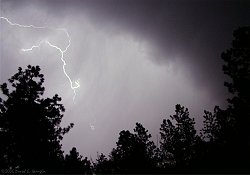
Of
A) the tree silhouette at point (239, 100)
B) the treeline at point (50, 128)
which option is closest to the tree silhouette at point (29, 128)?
the treeline at point (50, 128)

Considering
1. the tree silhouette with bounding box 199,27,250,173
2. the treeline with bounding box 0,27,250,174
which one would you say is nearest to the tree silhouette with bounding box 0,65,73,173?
the treeline with bounding box 0,27,250,174

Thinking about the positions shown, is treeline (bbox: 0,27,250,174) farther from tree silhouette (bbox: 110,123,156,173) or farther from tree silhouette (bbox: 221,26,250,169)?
tree silhouette (bbox: 110,123,156,173)

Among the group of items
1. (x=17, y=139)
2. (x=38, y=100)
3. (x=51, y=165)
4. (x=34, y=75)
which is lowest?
(x=51, y=165)

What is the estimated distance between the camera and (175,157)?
4484 centimetres

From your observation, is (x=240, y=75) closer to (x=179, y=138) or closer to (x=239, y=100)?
(x=239, y=100)

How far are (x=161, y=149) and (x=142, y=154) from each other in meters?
10.3

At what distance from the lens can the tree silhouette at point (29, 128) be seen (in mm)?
20844

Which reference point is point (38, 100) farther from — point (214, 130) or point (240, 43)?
point (214, 130)

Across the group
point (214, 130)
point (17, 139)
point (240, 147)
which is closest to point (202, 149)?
point (240, 147)

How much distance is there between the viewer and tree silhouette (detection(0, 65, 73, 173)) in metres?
20.8

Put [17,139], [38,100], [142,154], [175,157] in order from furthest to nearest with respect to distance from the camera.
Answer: [175,157]
[142,154]
[38,100]
[17,139]

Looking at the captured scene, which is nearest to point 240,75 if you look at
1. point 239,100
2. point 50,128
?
point 239,100

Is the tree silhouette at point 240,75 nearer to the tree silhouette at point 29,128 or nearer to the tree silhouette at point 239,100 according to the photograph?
the tree silhouette at point 239,100

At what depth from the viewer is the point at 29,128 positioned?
2127 cm
